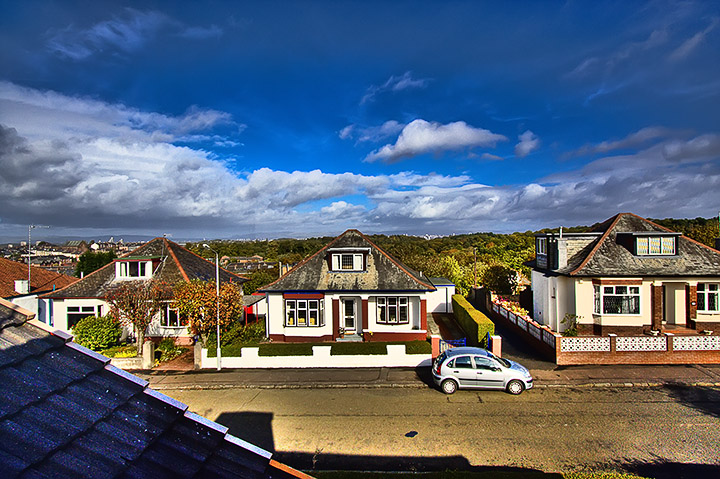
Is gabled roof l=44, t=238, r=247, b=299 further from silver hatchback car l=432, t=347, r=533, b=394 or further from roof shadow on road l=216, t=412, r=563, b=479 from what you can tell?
silver hatchback car l=432, t=347, r=533, b=394

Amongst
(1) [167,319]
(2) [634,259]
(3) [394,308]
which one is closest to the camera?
(2) [634,259]

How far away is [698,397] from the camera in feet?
47.3

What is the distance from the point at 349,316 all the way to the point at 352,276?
2.63m

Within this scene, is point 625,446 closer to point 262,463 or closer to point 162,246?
point 262,463

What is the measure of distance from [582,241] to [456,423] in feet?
55.1

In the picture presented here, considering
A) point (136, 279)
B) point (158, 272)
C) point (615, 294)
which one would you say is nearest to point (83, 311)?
point (136, 279)

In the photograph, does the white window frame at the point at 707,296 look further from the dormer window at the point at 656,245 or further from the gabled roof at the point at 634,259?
the dormer window at the point at 656,245

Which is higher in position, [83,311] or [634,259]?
[634,259]

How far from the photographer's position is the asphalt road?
10.6 meters

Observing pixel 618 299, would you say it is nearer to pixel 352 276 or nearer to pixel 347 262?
pixel 352 276

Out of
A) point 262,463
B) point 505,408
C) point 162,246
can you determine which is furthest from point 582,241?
point 162,246

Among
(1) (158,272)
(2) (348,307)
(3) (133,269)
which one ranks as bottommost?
(2) (348,307)

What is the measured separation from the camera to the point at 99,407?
3.11 meters

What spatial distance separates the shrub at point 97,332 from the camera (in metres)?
21.5
